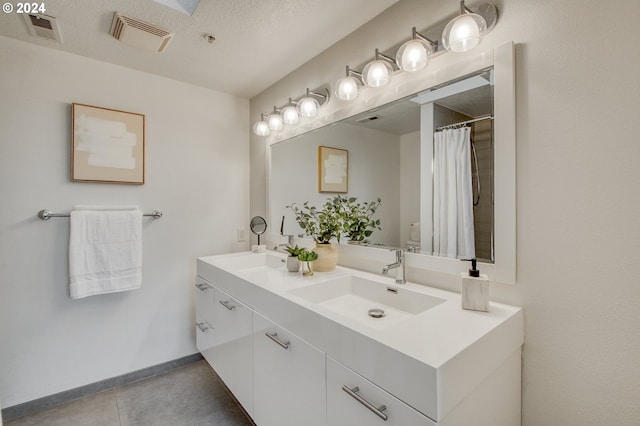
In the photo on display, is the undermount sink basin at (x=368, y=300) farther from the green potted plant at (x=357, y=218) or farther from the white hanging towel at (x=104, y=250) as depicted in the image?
the white hanging towel at (x=104, y=250)

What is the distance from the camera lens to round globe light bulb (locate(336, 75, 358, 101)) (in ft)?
4.98

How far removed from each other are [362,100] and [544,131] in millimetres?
Answer: 853

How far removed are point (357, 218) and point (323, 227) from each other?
0.23 meters

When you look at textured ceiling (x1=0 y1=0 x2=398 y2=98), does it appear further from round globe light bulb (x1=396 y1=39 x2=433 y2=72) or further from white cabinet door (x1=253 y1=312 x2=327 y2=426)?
white cabinet door (x1=253 y1=312 x2=327 y2=426)

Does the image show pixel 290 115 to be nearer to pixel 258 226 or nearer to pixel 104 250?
pixel 258 226

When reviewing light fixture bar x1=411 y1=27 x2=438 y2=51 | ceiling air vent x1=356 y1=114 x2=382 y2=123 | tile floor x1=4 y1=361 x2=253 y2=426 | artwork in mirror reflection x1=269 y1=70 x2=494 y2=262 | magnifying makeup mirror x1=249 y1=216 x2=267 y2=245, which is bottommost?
tile floor x1=4 y1=361 x2=253 y2=426

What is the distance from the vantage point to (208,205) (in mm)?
2377

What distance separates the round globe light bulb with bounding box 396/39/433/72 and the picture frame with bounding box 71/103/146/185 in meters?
1.80

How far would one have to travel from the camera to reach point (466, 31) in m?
1.05

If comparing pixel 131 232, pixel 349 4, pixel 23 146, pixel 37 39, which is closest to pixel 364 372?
pixel 349 4

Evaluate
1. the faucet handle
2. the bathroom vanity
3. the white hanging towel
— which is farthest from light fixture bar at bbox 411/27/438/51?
the white hanging towel

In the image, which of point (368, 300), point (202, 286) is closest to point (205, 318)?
point (202, 286)

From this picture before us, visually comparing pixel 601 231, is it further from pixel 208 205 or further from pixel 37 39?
pixel 37 39

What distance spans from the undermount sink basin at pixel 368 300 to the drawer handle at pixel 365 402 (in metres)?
0.31
